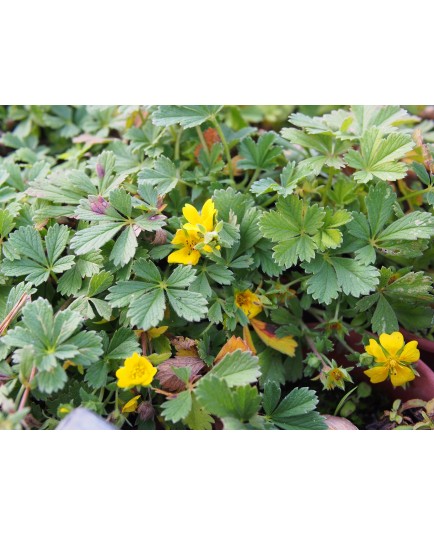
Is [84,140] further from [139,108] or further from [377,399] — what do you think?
[377,399]

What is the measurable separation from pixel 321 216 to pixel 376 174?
0.15 metres

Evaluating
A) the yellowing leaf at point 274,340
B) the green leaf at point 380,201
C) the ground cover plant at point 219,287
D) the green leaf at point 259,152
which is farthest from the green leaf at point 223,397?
the green leaf at point 259,152

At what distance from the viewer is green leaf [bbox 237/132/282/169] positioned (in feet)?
4.25

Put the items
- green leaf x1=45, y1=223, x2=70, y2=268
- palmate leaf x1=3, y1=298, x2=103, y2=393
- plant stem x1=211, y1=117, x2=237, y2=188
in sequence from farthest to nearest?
plant stem x1=211, y1=117, x2=237, y2=188 → green leaf x1=45, y1=223, x2=70, y2=268 → palmate leaf x1=3, y1=298, x2=103, y2=393

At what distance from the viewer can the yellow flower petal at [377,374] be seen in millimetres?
1140

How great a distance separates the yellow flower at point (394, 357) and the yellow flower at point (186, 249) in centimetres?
39

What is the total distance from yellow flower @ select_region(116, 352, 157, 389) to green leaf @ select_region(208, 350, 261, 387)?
0.37ft

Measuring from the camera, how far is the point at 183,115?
1256 mm

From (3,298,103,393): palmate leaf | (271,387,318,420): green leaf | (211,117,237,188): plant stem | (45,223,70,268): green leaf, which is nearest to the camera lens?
(3,298,103,393): palmate leaf

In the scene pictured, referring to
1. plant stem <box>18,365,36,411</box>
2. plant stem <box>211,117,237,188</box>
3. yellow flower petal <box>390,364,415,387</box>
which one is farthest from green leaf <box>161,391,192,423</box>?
plant stem <box>211,117,237,188</box>

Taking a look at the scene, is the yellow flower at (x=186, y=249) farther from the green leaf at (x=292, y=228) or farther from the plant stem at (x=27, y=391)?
the plant stem at (x=27, y=391)

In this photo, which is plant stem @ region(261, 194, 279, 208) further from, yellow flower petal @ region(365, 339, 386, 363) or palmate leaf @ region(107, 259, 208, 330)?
yellow flower petal @ region(365, 339, 386, 363)

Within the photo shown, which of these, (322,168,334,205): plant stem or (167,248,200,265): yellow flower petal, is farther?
(322,168,334,205): plant stem

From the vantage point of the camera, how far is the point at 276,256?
1.11 metres
